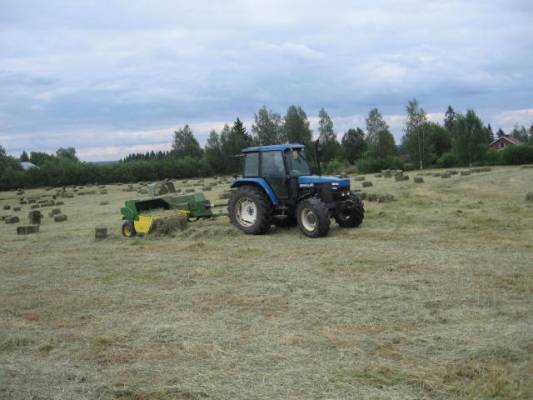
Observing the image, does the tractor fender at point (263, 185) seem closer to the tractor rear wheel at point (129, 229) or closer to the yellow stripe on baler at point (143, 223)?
the yellow stripe on baler at point (143, 223)

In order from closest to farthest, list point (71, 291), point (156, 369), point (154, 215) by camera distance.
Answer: point (156, 369), point (71, 291), point (154, 215)

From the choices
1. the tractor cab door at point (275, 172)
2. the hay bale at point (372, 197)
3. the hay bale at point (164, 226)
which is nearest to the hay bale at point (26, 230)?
the hay bale at point (164, 226)

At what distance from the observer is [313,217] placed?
12.0m

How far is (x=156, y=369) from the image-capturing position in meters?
5.15

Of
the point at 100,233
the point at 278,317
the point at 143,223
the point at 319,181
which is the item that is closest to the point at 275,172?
the point at 319,181

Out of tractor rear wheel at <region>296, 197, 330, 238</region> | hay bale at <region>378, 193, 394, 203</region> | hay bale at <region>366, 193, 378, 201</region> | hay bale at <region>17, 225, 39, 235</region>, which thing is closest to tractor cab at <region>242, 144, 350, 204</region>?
tractor rear wheel at <region>296, 197, 330, 238</region>

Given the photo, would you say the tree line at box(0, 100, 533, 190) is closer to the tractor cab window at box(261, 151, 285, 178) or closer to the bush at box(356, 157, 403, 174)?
the bush at box(356, 157, 403, 174)

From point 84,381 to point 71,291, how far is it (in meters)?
3.67

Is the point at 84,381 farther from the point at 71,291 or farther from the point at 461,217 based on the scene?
the point at 461,217

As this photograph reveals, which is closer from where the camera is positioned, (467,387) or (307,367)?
(467,387)

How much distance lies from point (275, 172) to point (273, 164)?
0.62ft

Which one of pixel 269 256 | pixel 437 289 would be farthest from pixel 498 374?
pixel 269 256

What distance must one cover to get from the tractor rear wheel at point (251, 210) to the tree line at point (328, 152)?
30152 mm

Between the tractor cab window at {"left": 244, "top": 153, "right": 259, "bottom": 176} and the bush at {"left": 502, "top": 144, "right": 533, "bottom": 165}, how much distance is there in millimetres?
36949
